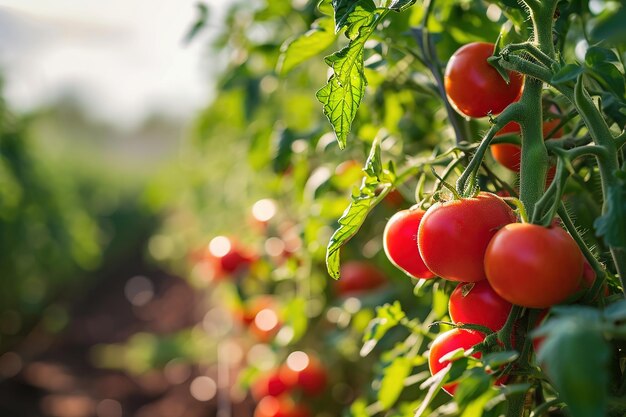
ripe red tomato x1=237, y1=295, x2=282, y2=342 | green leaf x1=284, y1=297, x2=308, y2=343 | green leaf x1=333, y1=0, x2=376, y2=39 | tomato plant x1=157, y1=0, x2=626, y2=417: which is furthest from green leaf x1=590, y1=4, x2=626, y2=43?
ripe red tomato x1=237, y1=295, x2=282, y2=342

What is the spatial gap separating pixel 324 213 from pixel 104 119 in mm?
24745

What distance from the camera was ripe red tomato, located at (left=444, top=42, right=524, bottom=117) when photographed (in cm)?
73

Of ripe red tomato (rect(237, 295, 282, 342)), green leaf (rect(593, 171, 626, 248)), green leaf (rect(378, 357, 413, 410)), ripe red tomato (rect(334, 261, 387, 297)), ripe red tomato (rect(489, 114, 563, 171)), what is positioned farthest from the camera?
ripe red tomato (rect(237, 295, 282, 342))

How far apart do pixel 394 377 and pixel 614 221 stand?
460 mm

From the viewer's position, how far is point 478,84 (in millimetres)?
735

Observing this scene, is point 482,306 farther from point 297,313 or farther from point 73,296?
point 73,296

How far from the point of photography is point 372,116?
1.29 m

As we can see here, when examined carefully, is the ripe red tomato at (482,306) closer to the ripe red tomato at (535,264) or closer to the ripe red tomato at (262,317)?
the ripe red tomato at (535,264)

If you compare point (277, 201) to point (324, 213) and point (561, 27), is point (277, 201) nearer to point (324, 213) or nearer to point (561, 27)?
point (324, 213)

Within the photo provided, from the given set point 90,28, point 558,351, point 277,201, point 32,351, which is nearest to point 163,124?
point 90,28

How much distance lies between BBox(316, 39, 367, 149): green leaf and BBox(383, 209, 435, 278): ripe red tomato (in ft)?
0.33

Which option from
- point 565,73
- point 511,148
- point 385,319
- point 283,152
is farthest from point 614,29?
point 283,152

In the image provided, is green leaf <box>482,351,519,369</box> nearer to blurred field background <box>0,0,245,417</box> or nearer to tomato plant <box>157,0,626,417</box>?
tomato plant <box>157,0,626,417</box>

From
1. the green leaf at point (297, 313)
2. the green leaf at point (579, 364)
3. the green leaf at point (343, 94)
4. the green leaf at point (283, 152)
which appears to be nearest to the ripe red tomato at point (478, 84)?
the green leaf at point (343, 94)
